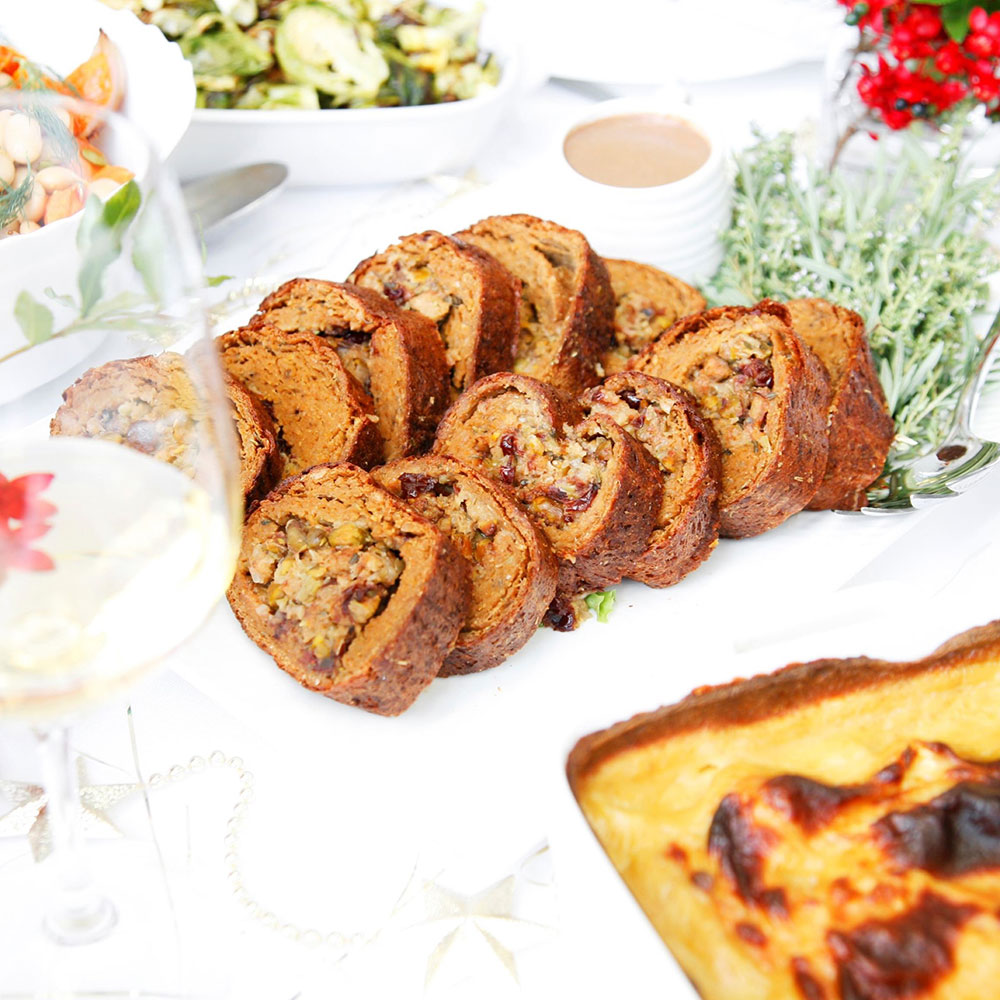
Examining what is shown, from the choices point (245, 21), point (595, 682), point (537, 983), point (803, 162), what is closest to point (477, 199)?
point (245, 21)

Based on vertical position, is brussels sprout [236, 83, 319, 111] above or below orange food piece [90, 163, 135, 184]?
below

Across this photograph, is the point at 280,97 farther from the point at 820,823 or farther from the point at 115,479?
the point at 820,823

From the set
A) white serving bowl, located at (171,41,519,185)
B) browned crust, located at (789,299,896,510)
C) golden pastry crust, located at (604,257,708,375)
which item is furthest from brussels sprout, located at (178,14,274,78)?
browned crust, located at (789,299,896,510)

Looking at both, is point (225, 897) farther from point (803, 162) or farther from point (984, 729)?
point (803, 162)

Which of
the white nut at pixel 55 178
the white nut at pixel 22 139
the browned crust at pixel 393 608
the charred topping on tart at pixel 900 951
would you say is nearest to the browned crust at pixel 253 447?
the browned crust at pixel 393 608

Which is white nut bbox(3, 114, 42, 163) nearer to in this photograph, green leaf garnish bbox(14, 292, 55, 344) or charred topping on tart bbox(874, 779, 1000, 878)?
green leaf garnish bbox(14, 292, 55, 344)

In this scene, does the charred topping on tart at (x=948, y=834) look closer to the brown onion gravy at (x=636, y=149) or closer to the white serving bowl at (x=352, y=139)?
the brown onion gravy at (x=636, y=149)
